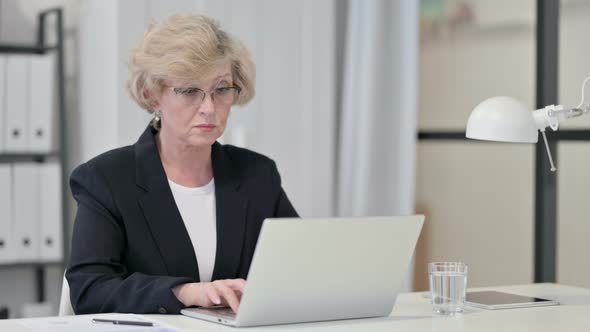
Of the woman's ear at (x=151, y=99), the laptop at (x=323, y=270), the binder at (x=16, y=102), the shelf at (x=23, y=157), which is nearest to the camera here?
the laptop at (x=323, y=270)

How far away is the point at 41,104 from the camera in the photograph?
12.5 feet

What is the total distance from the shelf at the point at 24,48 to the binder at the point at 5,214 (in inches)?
19.9

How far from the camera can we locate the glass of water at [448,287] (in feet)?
6.78

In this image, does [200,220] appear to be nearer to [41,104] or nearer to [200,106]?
[200,106]

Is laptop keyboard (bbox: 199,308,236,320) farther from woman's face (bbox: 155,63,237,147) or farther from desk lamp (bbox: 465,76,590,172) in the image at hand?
desk lamp (bbox: 465,76,590,172)

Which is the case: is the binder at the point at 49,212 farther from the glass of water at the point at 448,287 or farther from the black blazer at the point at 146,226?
the glass of water at the point at 448,287

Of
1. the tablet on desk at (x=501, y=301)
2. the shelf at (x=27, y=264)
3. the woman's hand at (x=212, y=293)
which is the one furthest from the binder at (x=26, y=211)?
the tablet on desk at (x=501, y=301)

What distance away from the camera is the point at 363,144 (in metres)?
4.32

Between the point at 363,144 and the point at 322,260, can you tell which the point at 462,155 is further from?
the point at 322,260

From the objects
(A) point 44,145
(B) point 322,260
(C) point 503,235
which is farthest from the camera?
(C) point 503,235

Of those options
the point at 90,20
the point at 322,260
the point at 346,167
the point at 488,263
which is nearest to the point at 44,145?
the point at 90,20

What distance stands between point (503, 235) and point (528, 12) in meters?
0.96

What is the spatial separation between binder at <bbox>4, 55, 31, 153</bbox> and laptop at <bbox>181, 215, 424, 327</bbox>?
6.59 ft

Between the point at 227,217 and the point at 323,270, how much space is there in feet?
1.98
